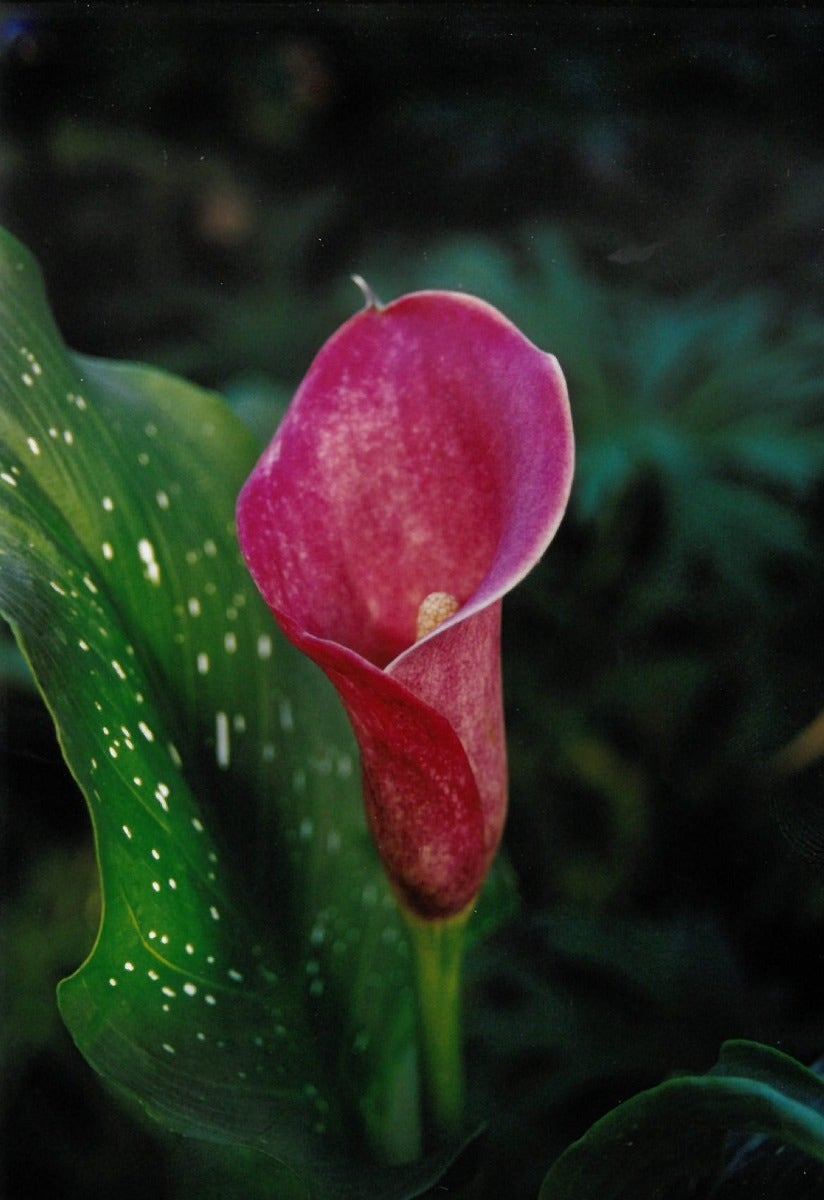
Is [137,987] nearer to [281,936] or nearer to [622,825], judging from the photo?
[281,936]

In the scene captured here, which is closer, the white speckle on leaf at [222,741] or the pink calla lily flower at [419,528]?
the pink calla lily flower at [419,528]

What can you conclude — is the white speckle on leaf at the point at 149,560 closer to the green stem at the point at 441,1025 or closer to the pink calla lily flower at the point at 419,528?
the pink calla lily flower at the point at 419,528

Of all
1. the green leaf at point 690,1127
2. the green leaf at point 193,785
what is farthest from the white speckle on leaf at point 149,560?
the green leaf at point 690,1127

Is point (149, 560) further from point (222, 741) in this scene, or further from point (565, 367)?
point (565, 367)

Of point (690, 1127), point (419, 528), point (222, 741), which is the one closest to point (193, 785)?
point (222, 741)

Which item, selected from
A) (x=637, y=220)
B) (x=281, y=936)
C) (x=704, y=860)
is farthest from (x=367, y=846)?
(x=637, y=220)
